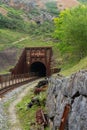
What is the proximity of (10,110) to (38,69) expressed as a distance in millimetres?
44898

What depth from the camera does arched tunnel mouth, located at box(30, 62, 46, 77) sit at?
73.0 meters

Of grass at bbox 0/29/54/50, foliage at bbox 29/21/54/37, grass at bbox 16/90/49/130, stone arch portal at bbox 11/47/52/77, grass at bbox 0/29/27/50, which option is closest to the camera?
grass at bbox 16/90/49/130

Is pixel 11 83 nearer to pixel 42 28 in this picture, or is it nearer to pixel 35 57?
pixel 35 57

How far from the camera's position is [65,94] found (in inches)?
754

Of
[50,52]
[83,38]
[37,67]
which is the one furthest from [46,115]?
[37,67]

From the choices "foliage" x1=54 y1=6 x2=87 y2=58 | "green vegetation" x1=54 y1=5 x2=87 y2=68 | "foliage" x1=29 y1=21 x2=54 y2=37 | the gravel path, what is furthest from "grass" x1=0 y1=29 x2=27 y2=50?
the gravel path

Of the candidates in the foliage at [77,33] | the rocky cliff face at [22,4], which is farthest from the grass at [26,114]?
the rocky cliff face at [22,4]

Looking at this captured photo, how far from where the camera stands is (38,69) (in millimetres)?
76438

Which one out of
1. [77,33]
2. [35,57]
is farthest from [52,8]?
[77,33]

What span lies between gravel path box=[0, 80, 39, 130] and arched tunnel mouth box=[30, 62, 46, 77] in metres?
25.5

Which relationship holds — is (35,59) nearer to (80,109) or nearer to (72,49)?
(72,49)

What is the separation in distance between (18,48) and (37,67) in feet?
16.9

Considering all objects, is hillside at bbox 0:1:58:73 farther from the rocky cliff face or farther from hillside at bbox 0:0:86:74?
the rocky cliff face

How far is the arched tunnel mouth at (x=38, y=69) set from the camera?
73000 millimetres
